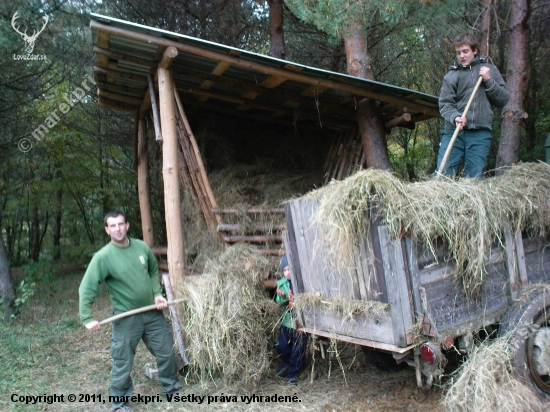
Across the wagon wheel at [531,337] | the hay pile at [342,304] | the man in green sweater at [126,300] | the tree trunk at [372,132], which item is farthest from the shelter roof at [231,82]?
the wagon wheel at [531,337]

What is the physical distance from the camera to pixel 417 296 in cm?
311

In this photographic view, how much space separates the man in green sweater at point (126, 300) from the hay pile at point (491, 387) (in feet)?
8.43

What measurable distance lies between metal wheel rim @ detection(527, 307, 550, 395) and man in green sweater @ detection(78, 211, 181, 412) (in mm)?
2990

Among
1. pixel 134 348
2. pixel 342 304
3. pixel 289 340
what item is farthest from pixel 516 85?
pixel 134 348

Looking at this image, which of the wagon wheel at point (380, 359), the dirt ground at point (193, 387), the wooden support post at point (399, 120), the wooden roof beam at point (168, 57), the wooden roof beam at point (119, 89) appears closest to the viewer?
the dirt ground at point (193, 387)

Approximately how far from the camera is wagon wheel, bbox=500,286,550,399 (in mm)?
3287

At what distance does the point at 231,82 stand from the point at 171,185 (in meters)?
1.97

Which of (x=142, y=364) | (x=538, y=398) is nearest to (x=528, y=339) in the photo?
(x=538, y=398)

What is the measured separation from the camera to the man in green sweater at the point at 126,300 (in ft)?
13.6

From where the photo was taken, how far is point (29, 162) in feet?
36.6

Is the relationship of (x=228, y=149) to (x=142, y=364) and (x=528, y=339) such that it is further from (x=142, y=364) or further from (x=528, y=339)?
(x=528, y=339)

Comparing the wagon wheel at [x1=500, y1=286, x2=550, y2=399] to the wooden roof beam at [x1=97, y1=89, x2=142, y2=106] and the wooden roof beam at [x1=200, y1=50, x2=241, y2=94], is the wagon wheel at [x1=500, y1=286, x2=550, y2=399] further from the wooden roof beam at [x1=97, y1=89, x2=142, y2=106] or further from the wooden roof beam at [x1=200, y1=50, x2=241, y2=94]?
the wooden roof beam at [x1=97, y1=89, x2=142, y2=106]

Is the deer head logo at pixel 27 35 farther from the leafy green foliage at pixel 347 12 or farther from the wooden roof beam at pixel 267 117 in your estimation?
the leafy green foliage at pixel 347 12

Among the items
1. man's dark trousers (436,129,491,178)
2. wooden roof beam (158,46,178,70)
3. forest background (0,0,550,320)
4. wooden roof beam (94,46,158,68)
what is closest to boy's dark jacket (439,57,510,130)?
man's dark trousers (436,129,491,178)
